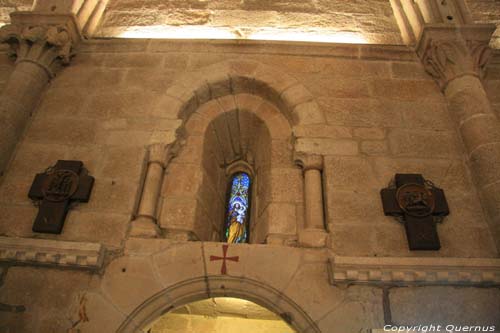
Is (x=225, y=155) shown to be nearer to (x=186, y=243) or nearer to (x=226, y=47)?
(x=226, y=47)

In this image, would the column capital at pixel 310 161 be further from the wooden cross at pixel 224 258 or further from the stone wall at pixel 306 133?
the wooden cross at pixel 224 258

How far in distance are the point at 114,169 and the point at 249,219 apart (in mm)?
1322

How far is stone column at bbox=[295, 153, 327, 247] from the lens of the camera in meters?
2.95

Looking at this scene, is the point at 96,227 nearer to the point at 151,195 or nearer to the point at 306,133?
the point at 151,195

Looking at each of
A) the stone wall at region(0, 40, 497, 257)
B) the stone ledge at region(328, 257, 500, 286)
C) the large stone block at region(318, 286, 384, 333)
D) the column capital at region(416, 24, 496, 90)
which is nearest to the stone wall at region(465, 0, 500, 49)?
the column capital at region(416, 24, 496, 90)

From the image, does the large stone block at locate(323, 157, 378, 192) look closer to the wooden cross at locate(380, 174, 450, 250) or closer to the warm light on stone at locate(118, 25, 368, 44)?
the wooden cross at locate(380, 174, 450, 250)

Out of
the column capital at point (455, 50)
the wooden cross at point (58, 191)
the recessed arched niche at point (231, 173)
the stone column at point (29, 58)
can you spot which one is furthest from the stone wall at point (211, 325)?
the column capital at point (455, 50)

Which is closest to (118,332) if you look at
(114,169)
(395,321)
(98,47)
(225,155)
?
(114,169)

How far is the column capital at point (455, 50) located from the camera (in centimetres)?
374

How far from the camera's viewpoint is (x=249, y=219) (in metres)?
3.70

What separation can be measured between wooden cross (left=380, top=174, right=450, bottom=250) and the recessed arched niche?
760 mm

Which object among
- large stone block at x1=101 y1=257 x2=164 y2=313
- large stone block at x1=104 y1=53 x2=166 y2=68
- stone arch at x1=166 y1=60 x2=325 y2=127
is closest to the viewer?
large stone block at x1=101 y1=257 x2=164 y2=313

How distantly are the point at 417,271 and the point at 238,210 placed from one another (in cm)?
172

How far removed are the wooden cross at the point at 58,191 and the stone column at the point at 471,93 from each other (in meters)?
3.21
